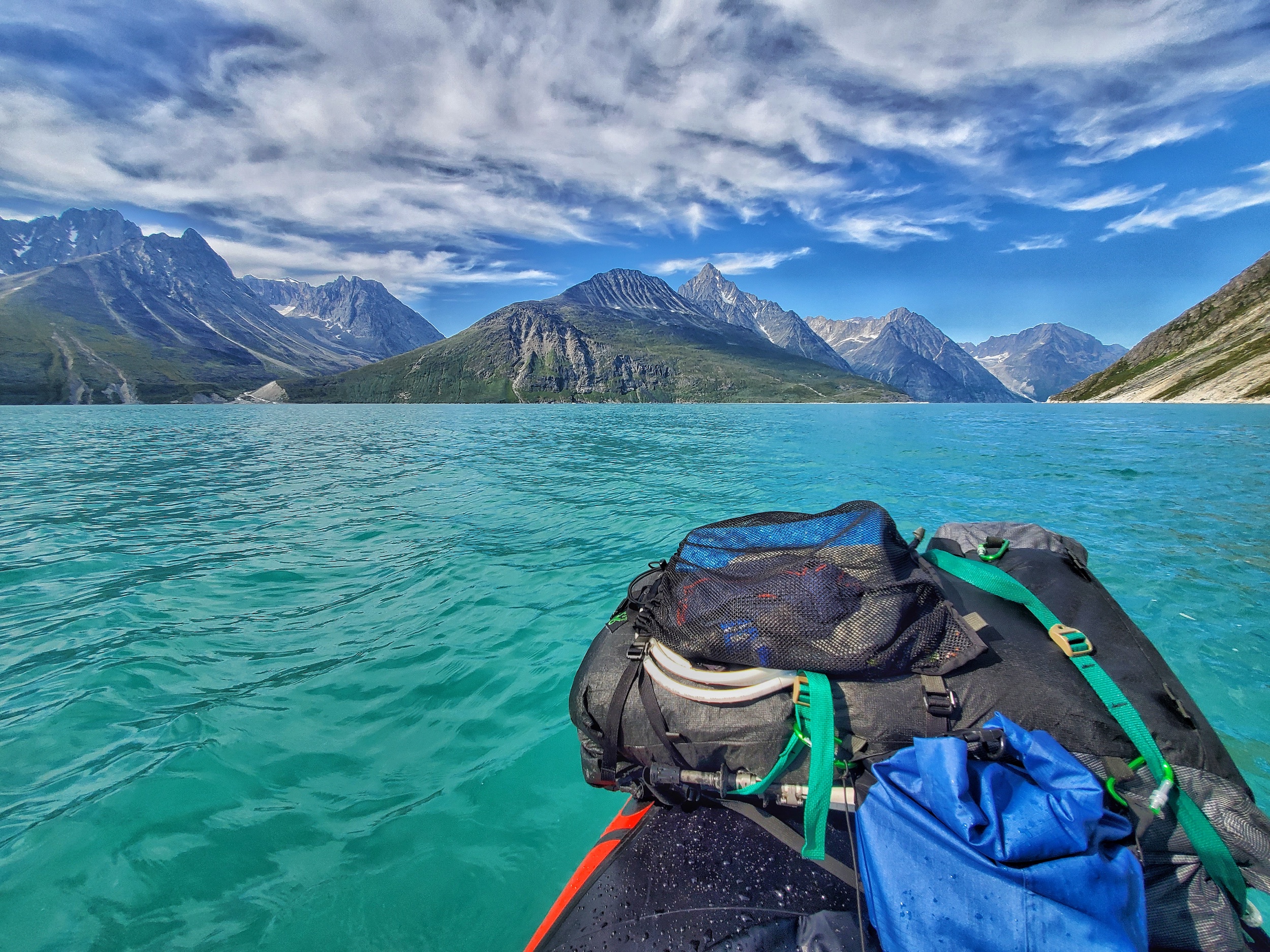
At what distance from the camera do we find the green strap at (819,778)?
2.81 m

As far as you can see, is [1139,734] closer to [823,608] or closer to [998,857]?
[998,857]

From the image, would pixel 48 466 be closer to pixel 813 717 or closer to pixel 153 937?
pixel 153 937

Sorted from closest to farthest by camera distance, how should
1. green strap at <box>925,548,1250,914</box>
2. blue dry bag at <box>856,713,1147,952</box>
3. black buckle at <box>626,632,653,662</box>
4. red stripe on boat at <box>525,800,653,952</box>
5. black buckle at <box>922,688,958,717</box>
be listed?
blue dry bag at <box>856,713,1147,952</box>
green strap at <box>925,548,1250,914</box>
red stripe on boat at <box>525,800,653,952</box>
black buckle at <box>922,688,958,717</box>
black buckle at <box>626,632,653,662</box>

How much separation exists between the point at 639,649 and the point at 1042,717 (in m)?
2.32

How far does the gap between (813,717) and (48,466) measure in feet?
123

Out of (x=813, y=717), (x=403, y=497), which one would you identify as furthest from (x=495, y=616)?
(x=403, y=497)

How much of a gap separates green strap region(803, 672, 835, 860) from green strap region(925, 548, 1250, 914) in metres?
1.43

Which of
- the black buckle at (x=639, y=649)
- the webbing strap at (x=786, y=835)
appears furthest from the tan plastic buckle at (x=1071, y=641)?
the black buckle at (x=639, y=649)

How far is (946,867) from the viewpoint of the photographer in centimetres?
221

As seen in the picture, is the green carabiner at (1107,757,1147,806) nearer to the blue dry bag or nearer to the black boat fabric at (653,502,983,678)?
the blue dry bag

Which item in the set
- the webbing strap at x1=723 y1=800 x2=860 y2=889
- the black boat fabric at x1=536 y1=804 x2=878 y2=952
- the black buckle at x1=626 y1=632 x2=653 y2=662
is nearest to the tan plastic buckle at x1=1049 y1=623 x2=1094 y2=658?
the black boat fabric at x1=536 y1=804 x2=878 y2=952

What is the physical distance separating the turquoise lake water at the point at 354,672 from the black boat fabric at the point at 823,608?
8.39 feet

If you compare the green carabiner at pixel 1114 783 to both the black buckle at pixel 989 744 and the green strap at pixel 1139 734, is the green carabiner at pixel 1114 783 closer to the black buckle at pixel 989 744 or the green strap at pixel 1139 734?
the green strap at pixel 1139 734

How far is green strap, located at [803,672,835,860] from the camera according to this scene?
9.21ft
